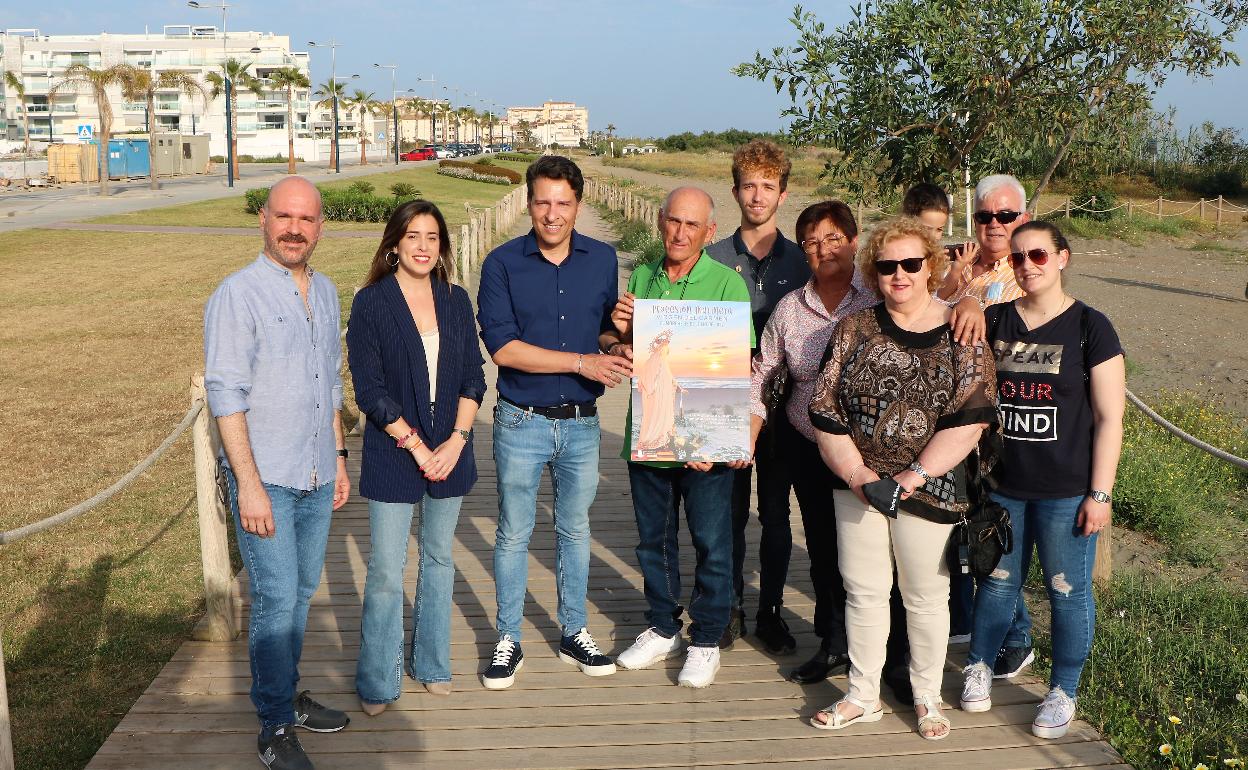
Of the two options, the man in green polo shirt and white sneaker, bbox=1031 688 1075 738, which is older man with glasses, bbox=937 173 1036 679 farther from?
the man in green polo shirt

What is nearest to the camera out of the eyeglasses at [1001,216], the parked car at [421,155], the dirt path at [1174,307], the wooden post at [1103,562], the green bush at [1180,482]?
the eyeglasses at [1001,216]

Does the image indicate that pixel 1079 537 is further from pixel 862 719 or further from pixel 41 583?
pixel 41 583

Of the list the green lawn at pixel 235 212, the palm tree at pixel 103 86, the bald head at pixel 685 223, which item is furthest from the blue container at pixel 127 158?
the bald head at pixel 685 223

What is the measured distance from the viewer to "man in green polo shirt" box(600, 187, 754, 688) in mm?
4055

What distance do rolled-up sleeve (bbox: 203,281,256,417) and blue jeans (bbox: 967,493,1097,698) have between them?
8.40 ft

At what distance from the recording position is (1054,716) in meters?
3.93

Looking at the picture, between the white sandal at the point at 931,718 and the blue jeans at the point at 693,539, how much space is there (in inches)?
32.6

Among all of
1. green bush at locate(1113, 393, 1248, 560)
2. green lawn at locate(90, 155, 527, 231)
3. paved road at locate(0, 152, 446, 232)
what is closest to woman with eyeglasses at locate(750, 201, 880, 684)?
green bush at locate(1113, 393, 1248, 560)

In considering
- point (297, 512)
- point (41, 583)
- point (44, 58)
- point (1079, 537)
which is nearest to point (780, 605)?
point (1079, 537)

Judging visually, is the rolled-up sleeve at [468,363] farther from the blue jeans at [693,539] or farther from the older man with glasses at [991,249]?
the older man with glasses at [991,249]

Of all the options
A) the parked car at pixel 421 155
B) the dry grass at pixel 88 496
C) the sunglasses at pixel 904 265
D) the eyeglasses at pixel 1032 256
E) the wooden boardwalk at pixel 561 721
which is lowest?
the dry grass at pixel 88 496

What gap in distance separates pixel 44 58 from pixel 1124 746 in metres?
136

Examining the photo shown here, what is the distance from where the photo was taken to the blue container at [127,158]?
54.2 m

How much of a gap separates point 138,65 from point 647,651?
123 meters
